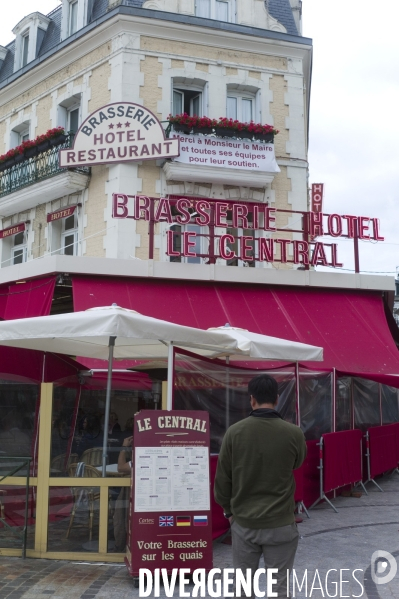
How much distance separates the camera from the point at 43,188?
1455 centimetres

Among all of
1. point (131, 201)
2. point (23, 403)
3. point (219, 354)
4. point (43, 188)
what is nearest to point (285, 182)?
point (131, 201)

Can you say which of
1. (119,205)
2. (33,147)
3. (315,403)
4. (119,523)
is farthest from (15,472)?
(33,147)

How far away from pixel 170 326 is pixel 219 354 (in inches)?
94.2

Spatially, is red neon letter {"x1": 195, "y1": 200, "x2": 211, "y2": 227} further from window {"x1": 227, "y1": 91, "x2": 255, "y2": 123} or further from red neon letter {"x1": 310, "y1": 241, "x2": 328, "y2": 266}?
window {"x1": 227, "y1": 91, "x2": 255, "y2": 123}

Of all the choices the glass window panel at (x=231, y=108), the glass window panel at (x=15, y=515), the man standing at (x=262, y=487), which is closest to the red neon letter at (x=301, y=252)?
the glass window panel at (x=231, y=108)

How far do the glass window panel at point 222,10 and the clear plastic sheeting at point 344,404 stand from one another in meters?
8.79

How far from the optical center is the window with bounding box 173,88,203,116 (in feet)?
48.2

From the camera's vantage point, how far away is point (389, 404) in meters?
14.3

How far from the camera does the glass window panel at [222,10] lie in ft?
49.9

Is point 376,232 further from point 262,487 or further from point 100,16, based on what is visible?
point 262,487

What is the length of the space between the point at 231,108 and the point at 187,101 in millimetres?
999

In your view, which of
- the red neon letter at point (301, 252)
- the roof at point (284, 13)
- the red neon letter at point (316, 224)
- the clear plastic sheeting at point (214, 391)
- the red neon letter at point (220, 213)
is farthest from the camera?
the roof at point (284, 13)

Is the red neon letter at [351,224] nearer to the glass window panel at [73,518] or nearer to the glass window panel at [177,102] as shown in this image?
the glass window panel at [177,102]

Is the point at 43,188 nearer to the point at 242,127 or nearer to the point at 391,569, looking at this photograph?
the point at 242,127
